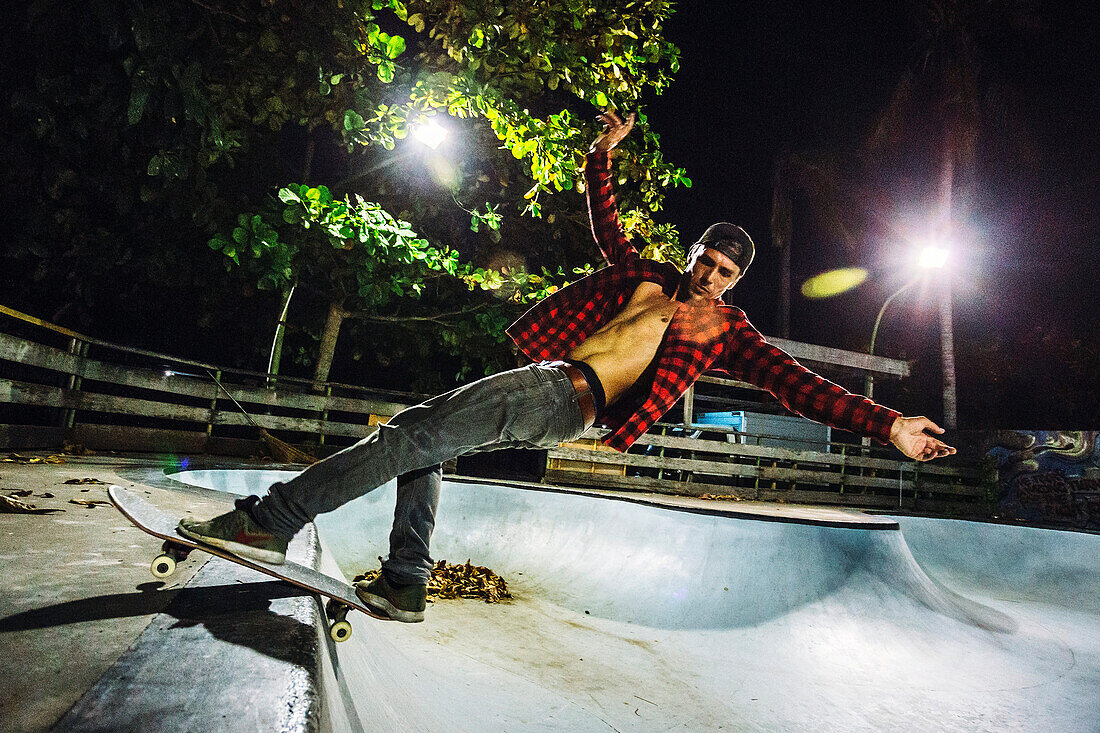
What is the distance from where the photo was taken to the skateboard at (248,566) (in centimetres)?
165

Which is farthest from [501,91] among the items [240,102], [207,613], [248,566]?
[207,613]

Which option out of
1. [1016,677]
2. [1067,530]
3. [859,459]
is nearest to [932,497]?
[859,459]

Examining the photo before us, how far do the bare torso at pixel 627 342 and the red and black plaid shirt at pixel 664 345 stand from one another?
5 centimetres

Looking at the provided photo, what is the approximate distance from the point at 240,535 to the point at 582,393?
130 cm

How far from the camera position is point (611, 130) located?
115 inches

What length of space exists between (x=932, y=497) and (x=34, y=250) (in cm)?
1788

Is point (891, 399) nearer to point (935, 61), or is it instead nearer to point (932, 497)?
point (932, 497)

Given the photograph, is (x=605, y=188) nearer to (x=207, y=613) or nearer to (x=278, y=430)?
(x=207, y=613)

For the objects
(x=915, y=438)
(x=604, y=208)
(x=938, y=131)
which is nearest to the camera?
(x=915, y=438)

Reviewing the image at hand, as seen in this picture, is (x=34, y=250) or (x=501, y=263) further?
(x=501, y=263)

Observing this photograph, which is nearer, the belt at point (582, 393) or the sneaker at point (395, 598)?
the sneaker at point (395, 598)

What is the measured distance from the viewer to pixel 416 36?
10883 millimetres

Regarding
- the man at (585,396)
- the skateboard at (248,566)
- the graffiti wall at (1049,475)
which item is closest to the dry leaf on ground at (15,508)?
the skateboard at (248,566)

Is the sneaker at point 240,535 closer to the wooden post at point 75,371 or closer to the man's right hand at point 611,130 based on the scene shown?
the man's right hand at point 611,130
